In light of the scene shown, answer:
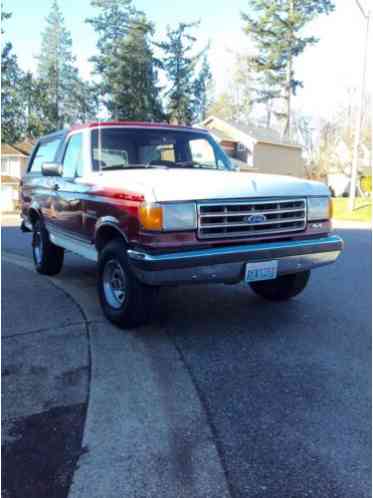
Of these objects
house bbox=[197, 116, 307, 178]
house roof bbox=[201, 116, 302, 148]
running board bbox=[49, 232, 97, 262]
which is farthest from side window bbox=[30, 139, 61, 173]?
house roof bbox=[201, 116, 302, 148]

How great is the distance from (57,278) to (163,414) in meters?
4.18

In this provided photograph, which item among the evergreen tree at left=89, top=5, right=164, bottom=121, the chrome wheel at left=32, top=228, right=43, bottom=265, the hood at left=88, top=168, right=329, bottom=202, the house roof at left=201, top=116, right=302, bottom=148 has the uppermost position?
the evergreen tree at left=89, top=5, right=164, bottom=121

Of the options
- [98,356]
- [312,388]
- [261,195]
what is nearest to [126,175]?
[261,195]

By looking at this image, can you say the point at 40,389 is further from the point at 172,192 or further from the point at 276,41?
the point at 276,41

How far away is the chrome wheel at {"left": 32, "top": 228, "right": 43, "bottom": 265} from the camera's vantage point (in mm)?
6920

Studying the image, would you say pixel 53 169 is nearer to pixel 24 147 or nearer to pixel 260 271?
pixel 260 271

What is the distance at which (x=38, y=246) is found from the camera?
23.2 ft

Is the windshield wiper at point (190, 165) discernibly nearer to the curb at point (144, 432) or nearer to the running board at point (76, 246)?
the running board at point (76, 246)

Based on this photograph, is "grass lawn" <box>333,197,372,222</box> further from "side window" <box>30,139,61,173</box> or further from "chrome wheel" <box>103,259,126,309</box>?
"chrome wheel" <box>103,259,126,309</box>

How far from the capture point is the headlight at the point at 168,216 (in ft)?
12.0

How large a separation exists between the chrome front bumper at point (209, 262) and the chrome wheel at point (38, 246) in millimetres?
3496

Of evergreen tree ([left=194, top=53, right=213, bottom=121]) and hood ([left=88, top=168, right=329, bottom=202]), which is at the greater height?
evergreen tree ([left=194, top=53, right=213, bottom=121])

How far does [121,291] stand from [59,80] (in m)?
53.5

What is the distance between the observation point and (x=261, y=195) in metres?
4.09
